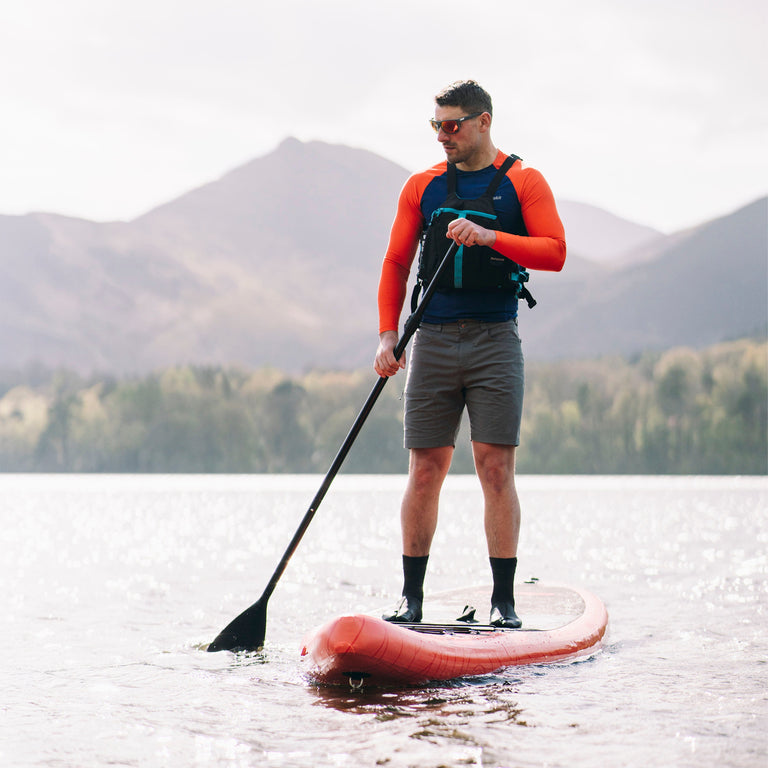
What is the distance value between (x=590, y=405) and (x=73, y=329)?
5059 inches

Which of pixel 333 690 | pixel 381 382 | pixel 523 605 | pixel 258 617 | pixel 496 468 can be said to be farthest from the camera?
pixel 523 605

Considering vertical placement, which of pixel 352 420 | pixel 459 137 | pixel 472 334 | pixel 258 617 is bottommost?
pixel 258 617

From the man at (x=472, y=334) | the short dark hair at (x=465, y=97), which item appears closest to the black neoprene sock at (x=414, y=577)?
the man at (x=472, y=334)

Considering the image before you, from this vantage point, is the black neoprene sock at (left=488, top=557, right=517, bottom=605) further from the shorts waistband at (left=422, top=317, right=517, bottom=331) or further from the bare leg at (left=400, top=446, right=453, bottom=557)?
the shorts waistband at (left=422, top=317, right=517, bottom=331)

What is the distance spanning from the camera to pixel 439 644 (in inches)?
185

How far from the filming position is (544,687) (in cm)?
468

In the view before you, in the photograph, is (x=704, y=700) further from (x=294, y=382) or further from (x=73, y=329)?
(x=73, y=329)

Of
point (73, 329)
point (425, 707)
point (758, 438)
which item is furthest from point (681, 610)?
point (73, 329)

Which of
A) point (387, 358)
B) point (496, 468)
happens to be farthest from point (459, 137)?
point (496, 468)

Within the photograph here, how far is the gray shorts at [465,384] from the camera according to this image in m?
5.31

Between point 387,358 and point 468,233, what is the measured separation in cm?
86

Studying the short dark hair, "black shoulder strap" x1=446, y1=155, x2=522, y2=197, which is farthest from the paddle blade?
the short dark hair

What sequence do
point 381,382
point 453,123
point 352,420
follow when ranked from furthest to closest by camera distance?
point 352,420 < point 381,382 < point 453,123

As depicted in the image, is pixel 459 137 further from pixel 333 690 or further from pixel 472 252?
pixel 333 690
